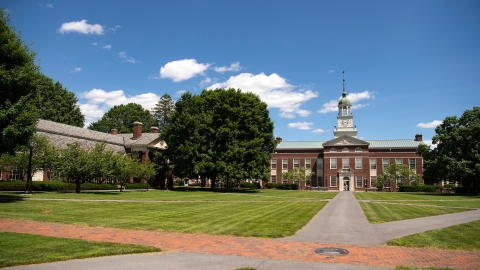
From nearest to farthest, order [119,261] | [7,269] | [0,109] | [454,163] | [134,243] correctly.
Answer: [7,269] < [119,261] < [134,243] < [0,109] < [454,163]

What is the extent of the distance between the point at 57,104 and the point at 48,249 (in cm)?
6369

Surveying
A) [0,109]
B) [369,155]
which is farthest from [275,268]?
[369,155]

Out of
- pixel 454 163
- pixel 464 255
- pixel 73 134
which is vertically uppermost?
pixel 73 134

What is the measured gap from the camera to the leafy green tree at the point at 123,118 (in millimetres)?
84500

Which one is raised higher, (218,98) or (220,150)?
(218,98)

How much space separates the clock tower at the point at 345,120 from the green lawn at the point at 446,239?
6823 cm

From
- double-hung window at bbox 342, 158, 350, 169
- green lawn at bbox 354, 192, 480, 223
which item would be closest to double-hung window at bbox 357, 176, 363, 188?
double-hung window at bbox 342, 158, 350, 169

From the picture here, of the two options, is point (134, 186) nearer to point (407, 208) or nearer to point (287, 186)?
point (407, 208)

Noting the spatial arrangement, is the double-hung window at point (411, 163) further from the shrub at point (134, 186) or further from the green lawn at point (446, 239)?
the green lawn at point (446, 239)

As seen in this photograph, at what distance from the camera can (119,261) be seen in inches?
319

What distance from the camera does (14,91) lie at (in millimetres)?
21078

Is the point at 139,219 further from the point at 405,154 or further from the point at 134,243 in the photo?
the point at 405,154

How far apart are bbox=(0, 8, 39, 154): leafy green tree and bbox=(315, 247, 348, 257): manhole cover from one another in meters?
18.1

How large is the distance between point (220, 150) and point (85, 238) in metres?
34.1
